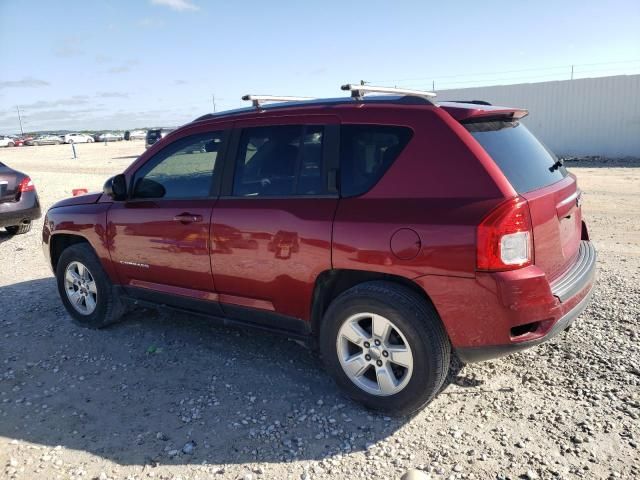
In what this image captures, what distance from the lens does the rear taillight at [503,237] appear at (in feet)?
9.25

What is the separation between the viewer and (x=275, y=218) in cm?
355

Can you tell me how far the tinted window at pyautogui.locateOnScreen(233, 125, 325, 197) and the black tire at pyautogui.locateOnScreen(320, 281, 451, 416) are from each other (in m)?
0.76

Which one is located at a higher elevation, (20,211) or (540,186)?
(540,186)

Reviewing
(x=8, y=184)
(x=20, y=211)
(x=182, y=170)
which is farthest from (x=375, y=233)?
(x=8, y=184)

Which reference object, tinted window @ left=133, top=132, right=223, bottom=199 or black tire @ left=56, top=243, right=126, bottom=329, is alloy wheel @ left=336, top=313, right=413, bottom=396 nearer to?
tinted window @ left=133, top=132, right=223, bottom=199

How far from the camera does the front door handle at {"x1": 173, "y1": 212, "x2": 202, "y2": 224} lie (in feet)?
13.0

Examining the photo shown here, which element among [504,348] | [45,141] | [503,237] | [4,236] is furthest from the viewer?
[45,141]

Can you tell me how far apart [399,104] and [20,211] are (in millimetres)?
7892

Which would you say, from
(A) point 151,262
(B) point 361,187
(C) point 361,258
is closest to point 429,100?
(B) point 361,187

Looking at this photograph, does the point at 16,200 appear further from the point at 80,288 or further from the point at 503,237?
the point at 503,237

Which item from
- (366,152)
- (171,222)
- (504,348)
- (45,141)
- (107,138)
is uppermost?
(366,152)

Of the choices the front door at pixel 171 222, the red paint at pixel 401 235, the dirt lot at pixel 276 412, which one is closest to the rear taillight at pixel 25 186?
the dirt lot at pixel 276 412

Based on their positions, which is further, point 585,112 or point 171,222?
point 585,112

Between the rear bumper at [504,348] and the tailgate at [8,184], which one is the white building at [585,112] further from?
the rear bumper at [504,348]
